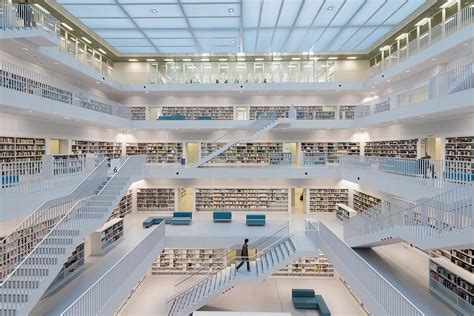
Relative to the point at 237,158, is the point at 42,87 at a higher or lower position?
higher

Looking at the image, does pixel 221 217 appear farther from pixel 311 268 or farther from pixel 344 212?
pixel 344 212

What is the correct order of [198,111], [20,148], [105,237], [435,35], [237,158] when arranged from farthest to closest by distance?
1. [198,111]
2. [237,158]
3. [435,35]
4. [105,237]
5. [20,148]

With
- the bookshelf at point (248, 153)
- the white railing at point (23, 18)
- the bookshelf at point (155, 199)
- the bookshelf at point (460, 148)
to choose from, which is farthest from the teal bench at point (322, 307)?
the white railing at point (23, 18)

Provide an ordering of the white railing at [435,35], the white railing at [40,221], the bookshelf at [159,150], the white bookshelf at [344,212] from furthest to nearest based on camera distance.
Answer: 1. the bookshelf at [159,150]
2. the white bookshelf at [344,212]
3. the white railing at [435,35]
4. the white railing at [40,221]

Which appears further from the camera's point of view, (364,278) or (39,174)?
(39,174)

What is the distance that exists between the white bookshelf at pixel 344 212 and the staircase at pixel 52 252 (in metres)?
9.77

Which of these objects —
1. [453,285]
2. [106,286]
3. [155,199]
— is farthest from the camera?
[155,199]

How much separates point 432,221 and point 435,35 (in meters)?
8.48

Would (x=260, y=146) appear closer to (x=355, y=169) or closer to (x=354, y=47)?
(x=355, y=169)

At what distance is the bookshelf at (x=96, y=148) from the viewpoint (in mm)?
14773

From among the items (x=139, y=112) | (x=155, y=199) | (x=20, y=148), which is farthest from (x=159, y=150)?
(x=20, y=148)

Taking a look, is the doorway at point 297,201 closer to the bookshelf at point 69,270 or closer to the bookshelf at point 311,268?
the bookshelf at point 311,268

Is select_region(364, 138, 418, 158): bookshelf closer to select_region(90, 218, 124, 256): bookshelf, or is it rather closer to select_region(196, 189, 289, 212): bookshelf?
select_region(196, 189, 289, 212): bookshelf

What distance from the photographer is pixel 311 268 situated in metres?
14.1
